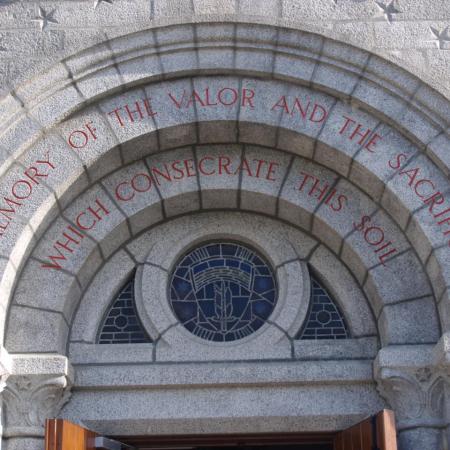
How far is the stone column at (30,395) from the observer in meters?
8.26

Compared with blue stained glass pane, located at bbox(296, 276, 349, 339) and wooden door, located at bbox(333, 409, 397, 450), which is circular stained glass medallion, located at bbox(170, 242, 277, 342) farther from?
wooden door, located at bbox(333, 409, 397, 450)

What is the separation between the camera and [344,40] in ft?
28.9

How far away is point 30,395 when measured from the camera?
833 cm

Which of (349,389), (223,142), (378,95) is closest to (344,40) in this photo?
(378,95)

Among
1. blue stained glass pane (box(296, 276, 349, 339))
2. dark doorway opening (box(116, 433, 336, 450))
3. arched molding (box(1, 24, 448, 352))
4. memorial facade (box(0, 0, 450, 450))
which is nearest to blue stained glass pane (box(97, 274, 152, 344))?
memorial facade (box(0, 0, 450, 450))

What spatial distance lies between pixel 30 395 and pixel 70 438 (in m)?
0.55

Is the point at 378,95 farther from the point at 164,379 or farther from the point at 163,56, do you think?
the point at 164,379

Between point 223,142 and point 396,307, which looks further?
point 223,142

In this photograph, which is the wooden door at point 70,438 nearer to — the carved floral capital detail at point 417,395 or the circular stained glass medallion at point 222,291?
the circular stained glass medallion at point 222,291

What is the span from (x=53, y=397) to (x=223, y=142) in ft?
9.04

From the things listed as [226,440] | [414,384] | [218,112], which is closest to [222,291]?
[226,440]

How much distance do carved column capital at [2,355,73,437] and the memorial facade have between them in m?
0.02

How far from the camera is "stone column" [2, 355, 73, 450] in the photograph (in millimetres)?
8258

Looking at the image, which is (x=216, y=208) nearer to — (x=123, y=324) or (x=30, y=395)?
(x=123, y=324)
